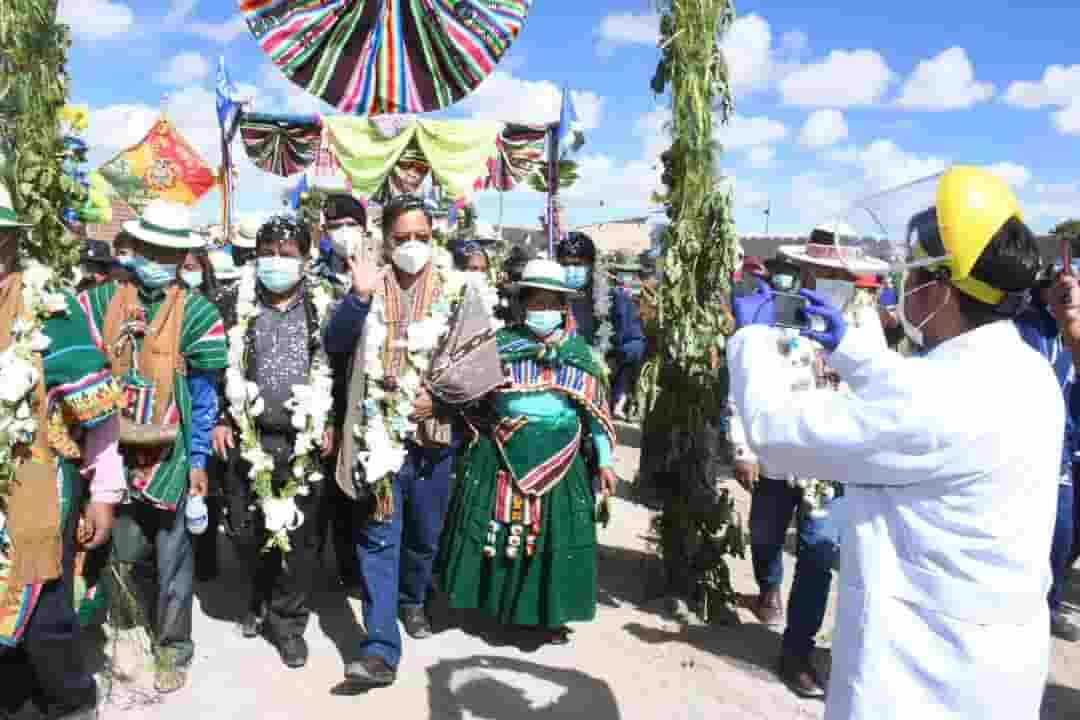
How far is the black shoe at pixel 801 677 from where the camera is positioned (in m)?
3.81

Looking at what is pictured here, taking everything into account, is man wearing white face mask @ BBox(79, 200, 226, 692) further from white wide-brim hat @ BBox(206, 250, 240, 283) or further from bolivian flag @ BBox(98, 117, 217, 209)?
bolivian flag @ BBox(98, 117, 217, 209)

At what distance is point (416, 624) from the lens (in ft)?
14.2

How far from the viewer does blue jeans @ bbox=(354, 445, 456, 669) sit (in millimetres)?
3768

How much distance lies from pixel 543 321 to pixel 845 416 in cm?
257

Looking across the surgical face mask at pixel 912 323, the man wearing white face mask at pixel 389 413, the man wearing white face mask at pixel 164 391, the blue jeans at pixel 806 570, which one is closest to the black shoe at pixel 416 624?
the man wearing white face mask at pixel 389 413

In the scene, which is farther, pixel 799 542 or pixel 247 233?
pixel 247 233

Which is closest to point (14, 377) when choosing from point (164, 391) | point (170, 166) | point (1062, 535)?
point (164, 391)

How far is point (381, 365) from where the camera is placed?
376 cm

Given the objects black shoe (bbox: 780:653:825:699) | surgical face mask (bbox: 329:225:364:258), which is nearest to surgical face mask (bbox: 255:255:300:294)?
surgical face mask (bbox: 329:225:364:258)

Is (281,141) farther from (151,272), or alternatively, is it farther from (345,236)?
(151,272)

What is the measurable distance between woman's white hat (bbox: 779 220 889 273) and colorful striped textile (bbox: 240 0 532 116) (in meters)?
2.93

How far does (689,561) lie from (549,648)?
95 centimetres

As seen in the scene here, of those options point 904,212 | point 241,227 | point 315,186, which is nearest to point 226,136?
point 315,186

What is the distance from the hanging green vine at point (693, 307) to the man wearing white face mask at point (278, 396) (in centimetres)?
192
